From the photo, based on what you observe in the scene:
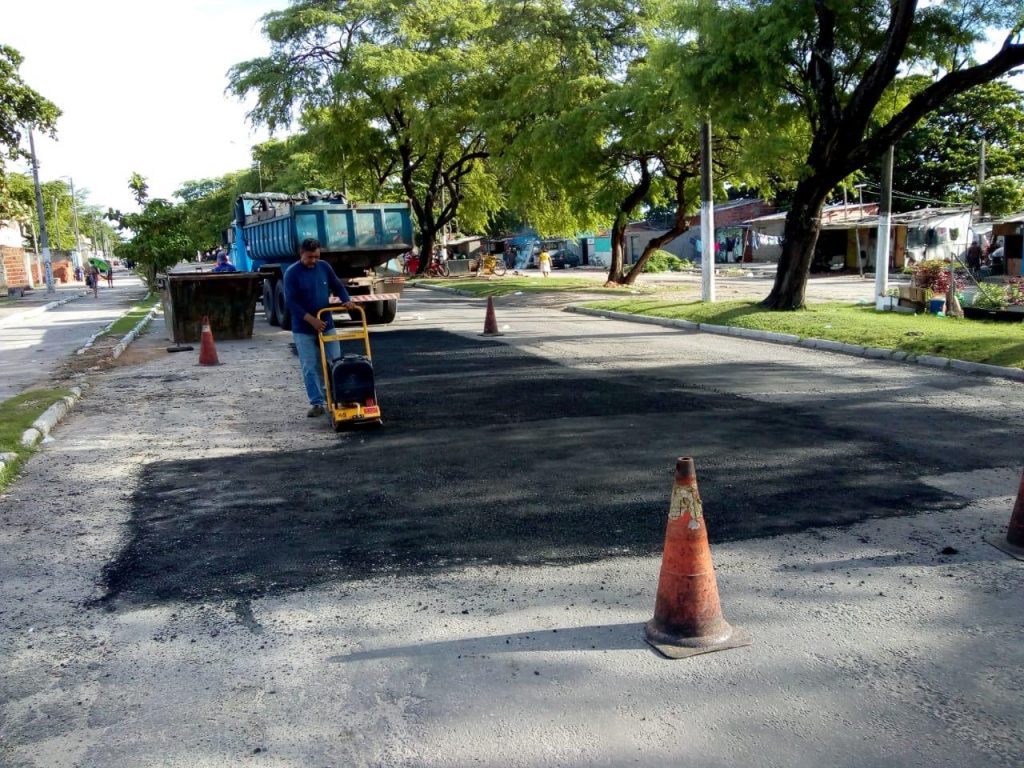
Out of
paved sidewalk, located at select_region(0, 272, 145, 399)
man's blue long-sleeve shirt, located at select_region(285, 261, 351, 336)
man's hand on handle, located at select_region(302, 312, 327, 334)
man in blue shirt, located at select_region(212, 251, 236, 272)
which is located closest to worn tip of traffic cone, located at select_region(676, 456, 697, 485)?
man's hand on handle, located at select_region(302, 312, 327, 334)

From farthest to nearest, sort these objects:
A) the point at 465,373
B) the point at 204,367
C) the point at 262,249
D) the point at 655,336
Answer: the point at 262,249
the point at 655,336
the point at 204,367
the point at 465,373

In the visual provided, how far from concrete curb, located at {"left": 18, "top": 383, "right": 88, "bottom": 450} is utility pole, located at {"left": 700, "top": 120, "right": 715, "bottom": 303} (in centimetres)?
1415

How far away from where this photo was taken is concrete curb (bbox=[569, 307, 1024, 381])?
10719mm

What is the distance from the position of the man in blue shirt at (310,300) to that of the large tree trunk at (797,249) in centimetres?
1148

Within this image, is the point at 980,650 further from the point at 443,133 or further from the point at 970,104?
the point at 970,104

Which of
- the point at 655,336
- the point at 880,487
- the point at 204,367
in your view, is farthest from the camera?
the point at 655,336

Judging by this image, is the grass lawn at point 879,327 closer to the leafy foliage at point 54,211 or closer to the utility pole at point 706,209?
the utility pole at point 706,209

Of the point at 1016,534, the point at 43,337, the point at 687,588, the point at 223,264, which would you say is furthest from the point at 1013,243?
the point at 687,588

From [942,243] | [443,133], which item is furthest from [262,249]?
[942,243]

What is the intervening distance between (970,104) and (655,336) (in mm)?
37636

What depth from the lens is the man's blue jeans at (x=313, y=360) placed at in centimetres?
866

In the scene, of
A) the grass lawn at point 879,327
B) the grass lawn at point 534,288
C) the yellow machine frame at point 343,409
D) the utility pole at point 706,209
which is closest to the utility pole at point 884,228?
the grass lawn at point 879,327

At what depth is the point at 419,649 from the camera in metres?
3.76

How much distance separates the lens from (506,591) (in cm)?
433
